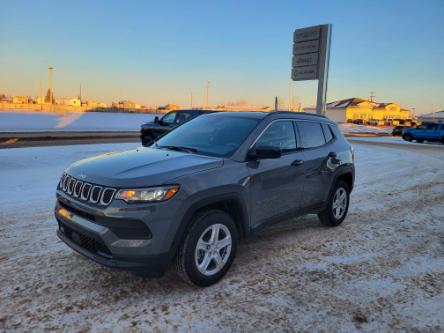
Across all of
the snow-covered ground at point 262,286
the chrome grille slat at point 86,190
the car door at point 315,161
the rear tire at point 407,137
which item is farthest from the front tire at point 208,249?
the rear tire at point 407,137

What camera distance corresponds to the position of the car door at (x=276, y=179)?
Answer: 3992mm

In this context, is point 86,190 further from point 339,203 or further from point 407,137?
point 407,137

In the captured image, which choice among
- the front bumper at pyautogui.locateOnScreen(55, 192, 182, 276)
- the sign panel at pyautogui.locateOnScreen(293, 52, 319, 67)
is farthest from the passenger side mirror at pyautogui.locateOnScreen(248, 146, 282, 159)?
the sign panel at pyautogui.locateOnScreen(293, 52, 319, 67)

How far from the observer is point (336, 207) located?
221 inches

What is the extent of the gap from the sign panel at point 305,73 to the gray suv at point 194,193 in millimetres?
11222

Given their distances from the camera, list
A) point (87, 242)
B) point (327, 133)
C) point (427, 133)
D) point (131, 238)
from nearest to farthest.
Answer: point (131, 238), point (87, 242), point (327, 133), point (427, 133)

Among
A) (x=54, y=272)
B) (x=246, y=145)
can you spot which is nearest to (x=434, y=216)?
(x=246, y=145)

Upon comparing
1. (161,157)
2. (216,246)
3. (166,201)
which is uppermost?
(161,157)

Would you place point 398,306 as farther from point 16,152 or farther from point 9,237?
point 16,152

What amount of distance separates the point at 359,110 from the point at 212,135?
292ft

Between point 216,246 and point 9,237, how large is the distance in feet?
9.34

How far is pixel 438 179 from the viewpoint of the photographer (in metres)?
10.3

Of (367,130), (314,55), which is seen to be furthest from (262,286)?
(367,130)

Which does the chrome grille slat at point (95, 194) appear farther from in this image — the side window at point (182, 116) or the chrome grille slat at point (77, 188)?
the side window at point (182, 116)
